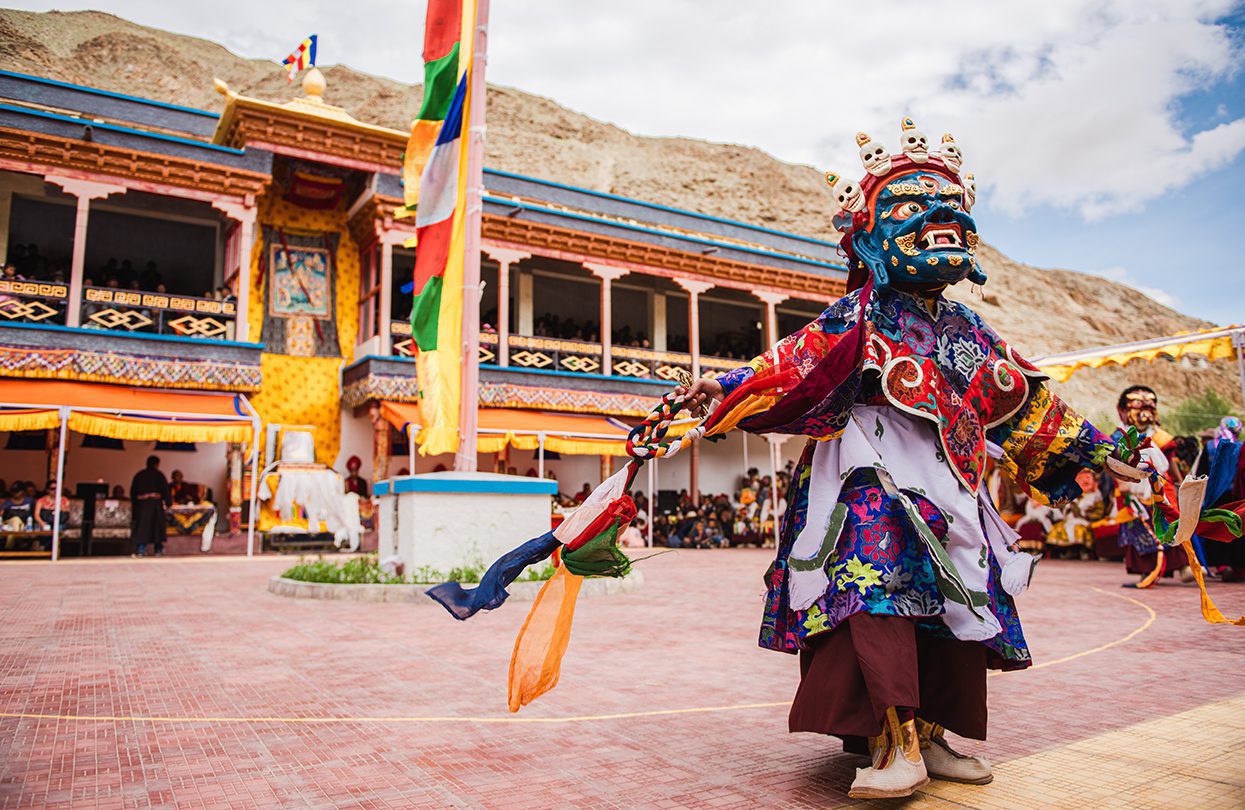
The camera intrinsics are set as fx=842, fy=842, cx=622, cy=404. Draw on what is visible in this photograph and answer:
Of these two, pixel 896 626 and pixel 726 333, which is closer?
pixel 896 626

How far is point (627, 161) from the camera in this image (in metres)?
51.7

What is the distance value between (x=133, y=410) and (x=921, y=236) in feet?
44.8

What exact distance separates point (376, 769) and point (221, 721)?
1.02 m

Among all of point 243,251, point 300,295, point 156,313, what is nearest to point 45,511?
point 156,313

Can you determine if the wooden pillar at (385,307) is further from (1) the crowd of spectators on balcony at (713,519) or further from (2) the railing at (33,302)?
(2) the railing at (33,302)

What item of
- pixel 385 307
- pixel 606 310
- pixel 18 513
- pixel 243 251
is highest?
pixel 243 251

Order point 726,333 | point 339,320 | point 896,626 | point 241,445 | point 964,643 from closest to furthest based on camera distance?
point 896,626 → point 964,643 → point 241,445 → point 339,320 → point 726,333

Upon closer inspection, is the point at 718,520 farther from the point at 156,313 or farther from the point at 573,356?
the point at 156,313

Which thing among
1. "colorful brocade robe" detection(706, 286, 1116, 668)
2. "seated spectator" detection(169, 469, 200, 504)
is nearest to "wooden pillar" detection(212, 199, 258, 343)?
"seated spectator" detection(169, 469, 200, 504)

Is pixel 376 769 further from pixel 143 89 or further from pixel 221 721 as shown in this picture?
pixel 143 89

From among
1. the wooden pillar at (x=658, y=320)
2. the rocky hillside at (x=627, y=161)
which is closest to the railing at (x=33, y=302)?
the wooden pillar at (x=658, y=320)

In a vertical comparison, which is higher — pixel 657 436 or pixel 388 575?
pixel 657 436

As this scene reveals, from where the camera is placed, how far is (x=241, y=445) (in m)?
16.0

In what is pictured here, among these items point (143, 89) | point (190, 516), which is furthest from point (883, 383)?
point (143, 89)
